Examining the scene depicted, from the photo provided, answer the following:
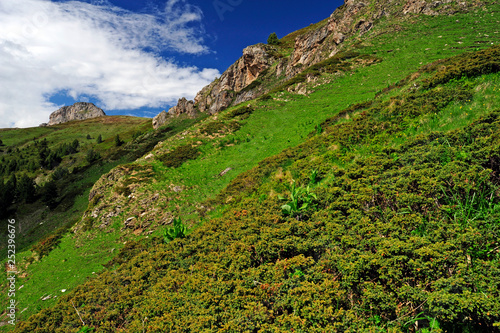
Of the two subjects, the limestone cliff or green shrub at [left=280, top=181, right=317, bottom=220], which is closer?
green shrub at [left=280, top=181, right=317, bottom=220]

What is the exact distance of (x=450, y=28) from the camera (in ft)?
100

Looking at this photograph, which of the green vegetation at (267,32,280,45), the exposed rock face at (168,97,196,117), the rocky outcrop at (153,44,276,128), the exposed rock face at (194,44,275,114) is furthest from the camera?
the exposed rock face at (168,97,196,117)

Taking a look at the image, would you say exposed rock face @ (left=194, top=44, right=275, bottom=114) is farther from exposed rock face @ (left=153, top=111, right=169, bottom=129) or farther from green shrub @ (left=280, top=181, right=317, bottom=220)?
green shrub @ (left=280, top=181, right=317, bottom=220)

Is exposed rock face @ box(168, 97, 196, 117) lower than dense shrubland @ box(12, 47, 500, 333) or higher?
higher

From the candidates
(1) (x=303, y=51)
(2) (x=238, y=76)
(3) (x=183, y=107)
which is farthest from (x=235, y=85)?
(1) (x=303, y=51)

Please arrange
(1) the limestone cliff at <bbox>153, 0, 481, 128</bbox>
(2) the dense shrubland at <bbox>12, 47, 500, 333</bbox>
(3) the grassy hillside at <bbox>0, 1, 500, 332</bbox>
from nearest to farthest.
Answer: (2) the dense shrubland at <bbox>12, 47, 500, 333</bbox>
(3) the grassy hillside at <bbox>0, 1, 500, 332</bbox>
(1) the limestone cliff at <bbox>153, 0, 481, 128</bbox>

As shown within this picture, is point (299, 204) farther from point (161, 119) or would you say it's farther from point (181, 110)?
point (161, 119)

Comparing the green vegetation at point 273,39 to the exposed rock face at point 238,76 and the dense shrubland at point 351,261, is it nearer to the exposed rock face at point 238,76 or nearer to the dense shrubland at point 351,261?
the exposed rock face at point 238,76

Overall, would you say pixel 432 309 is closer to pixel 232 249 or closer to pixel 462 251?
pixel 462 251

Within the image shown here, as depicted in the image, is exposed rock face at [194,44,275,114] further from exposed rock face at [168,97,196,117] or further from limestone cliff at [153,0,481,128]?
exposed rock face at [168,97,196,117]

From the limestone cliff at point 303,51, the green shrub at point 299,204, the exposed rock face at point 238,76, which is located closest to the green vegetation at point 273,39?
the limestone cliff at point 303,51

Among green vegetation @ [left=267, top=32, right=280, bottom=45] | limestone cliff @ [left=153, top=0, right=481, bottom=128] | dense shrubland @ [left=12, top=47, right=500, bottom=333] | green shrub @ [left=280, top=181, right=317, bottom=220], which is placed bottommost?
dense shrubland @ [left=12, top=47, right=500, bottom=333]

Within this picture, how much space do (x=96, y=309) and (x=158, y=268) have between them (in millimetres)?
1823

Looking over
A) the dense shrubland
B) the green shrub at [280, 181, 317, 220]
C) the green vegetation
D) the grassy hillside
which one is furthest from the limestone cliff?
the green shrub at [280, 181, 317, 220]
